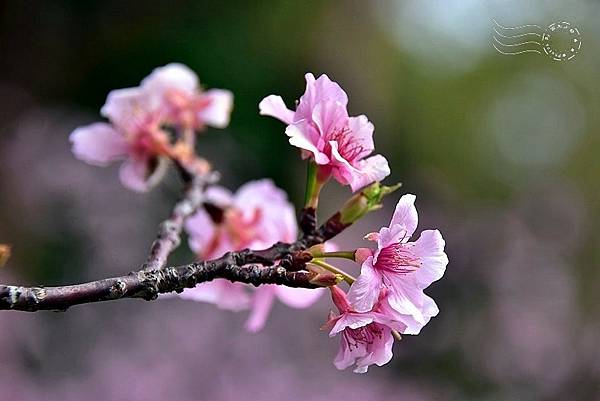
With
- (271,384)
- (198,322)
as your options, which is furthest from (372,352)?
(198,322)

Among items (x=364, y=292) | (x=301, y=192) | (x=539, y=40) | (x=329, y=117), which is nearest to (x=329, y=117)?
(x=329, y=117)

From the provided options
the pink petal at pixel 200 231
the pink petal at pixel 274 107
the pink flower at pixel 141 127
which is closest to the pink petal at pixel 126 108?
the pink flower at pixel 141 127

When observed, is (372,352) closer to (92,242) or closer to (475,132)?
(92,242)

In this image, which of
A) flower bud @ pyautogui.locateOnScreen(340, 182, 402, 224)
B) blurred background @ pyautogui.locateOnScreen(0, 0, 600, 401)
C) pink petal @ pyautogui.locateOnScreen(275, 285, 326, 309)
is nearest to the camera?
flower bud @ pyautogui.locateOnScreen(340, 182, 402, 224)

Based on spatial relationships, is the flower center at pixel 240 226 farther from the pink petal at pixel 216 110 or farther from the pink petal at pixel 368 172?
the pink petal at pixel 368 172

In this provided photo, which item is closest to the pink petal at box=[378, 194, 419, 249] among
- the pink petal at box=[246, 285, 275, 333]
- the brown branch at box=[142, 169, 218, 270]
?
the brown branch at box=[142, 169, 218, 270]

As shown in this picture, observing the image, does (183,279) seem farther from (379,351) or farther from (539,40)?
(539,40)

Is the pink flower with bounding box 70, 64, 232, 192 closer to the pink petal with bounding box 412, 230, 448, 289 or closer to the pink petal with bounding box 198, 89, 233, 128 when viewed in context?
the pink petal with bounding box 198, 89, 233, 128
